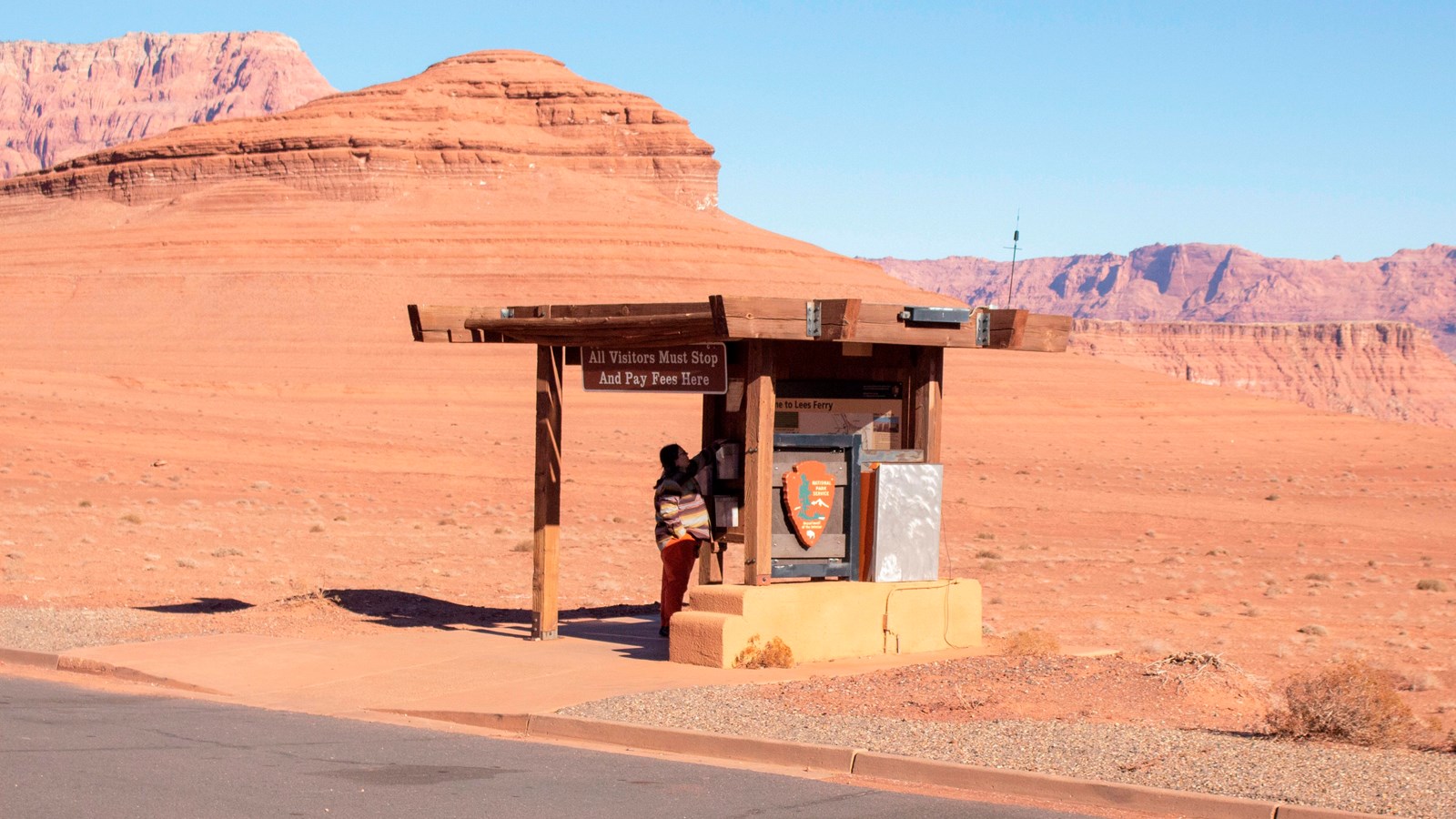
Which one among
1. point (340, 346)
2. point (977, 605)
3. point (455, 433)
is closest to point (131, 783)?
point (977, 605)

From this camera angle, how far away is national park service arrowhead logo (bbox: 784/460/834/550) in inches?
460

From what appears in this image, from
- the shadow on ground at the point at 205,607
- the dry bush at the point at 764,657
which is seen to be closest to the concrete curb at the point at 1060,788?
the dry bush at the point at 764,657

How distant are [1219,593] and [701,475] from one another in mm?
12151

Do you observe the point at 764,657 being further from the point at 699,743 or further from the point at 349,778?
the point at 349,778

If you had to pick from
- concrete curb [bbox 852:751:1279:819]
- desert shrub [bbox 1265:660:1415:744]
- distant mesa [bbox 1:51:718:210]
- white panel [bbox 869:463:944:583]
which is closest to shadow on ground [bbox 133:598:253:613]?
white panel [bbox 869:463:944:583]

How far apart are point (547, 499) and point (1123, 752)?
18.9ft

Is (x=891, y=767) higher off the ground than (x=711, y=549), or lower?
lower

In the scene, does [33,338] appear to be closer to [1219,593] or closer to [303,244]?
[303,244]

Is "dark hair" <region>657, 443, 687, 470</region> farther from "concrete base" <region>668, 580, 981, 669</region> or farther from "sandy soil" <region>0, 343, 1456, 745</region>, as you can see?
"sandy soil" <region>0, 343, 1456, 745</region>

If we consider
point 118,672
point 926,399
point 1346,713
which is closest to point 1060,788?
point 1346,713

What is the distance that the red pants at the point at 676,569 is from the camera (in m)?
12.3

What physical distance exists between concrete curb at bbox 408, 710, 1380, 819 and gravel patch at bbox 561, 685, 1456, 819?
13 cm

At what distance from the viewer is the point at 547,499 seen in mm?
12555

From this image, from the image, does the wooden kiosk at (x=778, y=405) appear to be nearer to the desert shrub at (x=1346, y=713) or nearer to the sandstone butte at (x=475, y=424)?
the sandstone butte at (x=475, y=424)
